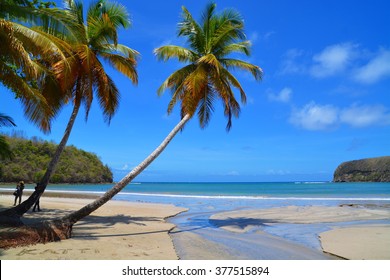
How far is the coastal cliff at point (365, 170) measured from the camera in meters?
113

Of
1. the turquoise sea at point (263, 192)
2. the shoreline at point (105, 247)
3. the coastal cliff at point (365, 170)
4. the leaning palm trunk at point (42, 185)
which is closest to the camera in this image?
the shoreline at point (105, 247)

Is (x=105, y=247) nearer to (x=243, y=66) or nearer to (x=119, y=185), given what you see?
(x=119, y=185)

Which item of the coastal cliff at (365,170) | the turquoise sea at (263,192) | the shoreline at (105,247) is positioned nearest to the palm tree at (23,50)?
the shoreline at (105,247)

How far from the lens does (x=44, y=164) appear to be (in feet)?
271

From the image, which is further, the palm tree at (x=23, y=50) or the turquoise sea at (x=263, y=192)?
the turquoise sea at (x=263, y=192)

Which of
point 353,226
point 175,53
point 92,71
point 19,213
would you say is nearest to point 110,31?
point 92,71

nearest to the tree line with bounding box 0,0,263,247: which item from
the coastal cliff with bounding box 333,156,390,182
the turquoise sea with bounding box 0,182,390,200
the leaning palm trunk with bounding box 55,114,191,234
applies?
the leaning palm trunk with bounding box 55,114,191,234

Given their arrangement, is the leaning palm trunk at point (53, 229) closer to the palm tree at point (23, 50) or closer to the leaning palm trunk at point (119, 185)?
the leaning palm trunk at point (119, 185)

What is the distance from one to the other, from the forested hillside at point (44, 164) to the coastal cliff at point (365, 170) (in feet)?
306

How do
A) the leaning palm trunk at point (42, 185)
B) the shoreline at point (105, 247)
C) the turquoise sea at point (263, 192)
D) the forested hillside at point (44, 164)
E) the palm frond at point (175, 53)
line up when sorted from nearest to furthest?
the shoreline at point (105, 247) < the leaning palm trunk at point (42, 185) < the palm frond at point (175, 53) < the turquoise sea at point (263, 192) < the forested hillside at point (44, 164)

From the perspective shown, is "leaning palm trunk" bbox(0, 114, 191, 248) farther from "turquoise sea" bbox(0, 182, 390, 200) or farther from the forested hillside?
the forested hillside

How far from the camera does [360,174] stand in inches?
4796

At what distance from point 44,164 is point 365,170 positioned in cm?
10955
